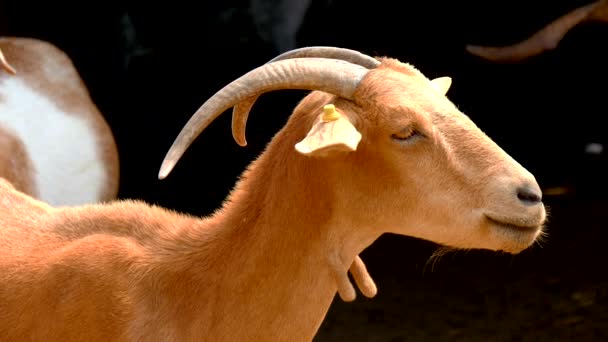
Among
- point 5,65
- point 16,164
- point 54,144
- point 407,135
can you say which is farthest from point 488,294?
point 407,135

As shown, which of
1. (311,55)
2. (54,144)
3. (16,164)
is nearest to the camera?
(311,55)

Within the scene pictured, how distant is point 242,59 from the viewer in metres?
7.67

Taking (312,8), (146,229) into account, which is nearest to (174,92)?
(312,8)

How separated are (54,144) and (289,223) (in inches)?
116

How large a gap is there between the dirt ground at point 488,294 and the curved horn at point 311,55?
108 inches

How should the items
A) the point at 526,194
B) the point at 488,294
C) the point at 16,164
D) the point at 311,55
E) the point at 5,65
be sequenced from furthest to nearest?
1. the point at 488,294
2. the point at 16,164
3. the point at 5,65
4. the point at 311,55
5. the point at 526,194

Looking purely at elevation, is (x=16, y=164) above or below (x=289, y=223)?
below

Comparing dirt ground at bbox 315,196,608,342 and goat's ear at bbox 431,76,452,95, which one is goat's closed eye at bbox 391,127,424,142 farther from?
dirt ground at bbox 315,196,608,342

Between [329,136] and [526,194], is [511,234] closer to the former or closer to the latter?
[526,194]

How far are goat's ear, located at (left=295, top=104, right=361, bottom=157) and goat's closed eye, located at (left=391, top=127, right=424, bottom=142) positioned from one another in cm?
15

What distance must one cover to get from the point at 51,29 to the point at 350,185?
4.47 meters

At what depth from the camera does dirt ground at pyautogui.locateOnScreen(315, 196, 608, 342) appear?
277 inches

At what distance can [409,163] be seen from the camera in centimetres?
389

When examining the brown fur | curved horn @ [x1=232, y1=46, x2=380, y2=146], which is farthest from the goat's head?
the brown fur
